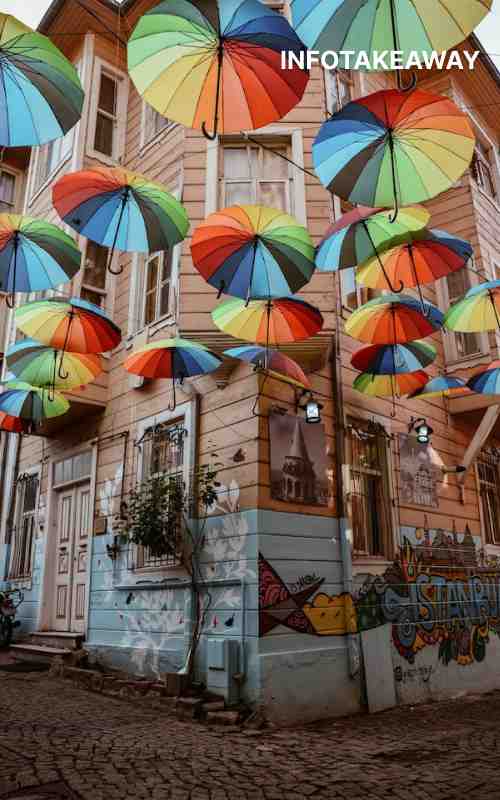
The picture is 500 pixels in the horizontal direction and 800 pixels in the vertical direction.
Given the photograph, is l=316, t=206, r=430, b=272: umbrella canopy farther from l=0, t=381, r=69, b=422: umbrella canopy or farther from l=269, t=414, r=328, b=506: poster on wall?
l=0, t=381, r=69, b=422: umbrella canopy

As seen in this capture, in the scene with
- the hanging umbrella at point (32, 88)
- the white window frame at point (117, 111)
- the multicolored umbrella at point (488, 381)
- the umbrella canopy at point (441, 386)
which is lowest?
the multicolored umbrella at point (488, 381)

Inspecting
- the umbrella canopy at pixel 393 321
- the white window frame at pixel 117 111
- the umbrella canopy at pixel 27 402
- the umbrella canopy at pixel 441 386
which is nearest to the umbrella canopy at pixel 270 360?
the umbrella canopy at pixel 393 321

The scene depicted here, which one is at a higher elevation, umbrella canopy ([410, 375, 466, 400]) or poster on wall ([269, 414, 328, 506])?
umbrella canopy ([410, 375, 466, 400])

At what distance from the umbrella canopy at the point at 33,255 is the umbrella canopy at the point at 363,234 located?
2681 millimetres

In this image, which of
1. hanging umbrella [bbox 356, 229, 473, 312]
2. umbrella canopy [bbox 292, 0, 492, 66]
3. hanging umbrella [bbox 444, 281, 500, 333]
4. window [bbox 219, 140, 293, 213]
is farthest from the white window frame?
umbrella canopy [bbox 292, 0, 492, 66]

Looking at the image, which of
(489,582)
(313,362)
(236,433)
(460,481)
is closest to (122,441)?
(236,433)

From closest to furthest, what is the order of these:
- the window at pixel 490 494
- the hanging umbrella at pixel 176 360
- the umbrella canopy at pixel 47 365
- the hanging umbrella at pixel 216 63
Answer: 1. the hanging umbrella at pixel 216 63
2. the hanging umbrella at pixel 176 360
3. the umbrella canopy at pixel 47 365
4. the window at pixel 490 494

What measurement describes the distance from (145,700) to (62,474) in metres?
4.99

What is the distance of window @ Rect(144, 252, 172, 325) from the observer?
9797 mm

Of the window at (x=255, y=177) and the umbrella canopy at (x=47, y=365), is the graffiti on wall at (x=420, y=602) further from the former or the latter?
the window at (x=255, y=177)

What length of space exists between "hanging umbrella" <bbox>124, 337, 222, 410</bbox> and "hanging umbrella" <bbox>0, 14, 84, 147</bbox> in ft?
9.45

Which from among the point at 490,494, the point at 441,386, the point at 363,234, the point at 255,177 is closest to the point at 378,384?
the point at 441,386

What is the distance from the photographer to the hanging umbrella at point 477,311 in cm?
734

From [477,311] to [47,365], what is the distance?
18.1 ft
